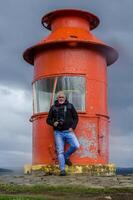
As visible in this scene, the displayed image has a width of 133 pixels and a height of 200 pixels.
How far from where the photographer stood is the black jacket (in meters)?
13.8

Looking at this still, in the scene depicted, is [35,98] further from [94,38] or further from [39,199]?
[39,199]

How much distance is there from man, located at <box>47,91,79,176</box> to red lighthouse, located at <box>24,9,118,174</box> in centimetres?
68

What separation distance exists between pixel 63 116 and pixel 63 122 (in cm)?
17

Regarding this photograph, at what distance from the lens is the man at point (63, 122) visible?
13.8m

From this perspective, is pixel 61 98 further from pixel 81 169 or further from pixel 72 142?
pixel 81 169

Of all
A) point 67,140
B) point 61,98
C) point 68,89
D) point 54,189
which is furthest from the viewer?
point 68,89

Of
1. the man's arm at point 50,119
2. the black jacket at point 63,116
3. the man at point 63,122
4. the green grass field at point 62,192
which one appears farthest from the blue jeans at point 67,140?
the green grass field at point 62,192

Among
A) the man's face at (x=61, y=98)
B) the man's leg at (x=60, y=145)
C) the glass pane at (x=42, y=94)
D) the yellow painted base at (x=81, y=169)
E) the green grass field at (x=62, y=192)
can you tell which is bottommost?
the green grass field at (x=62, y=192)

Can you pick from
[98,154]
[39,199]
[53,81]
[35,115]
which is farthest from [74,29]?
[39,199]

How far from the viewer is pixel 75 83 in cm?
1483

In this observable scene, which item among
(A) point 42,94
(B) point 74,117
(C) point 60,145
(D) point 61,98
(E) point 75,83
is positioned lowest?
(C) point 60,145

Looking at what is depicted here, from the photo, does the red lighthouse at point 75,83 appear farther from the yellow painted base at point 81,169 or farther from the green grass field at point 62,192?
the green grass field at point 62,192

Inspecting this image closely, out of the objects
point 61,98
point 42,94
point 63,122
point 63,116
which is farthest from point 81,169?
point 42,94

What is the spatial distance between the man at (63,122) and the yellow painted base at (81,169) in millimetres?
432
